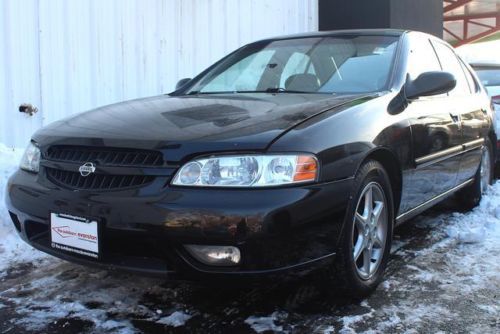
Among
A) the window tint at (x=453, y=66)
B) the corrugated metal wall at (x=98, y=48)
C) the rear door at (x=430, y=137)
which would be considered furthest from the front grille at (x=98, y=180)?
the corrugated metal wall at (x=98, y=48)

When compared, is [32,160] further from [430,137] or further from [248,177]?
[430,137]

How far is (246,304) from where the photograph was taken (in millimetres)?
2938

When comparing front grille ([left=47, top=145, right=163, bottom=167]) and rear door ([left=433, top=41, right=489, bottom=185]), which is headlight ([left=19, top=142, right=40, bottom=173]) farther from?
rear door ([left=433, top=41, right=489, bottom=185])

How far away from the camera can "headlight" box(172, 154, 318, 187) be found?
2.42 meters

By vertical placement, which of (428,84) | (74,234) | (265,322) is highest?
(428,84)

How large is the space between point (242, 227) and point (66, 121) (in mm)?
1406

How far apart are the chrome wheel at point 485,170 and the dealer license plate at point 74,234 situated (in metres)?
3.79

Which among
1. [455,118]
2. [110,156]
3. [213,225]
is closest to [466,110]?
[455,118]

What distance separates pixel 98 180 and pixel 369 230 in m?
1.42

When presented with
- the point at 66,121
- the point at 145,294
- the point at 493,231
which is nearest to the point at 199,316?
the point at 145,294

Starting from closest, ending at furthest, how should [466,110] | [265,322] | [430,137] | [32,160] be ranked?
1. [265,322]
2. [32,160]
3. [430,137]
4. [466,110]

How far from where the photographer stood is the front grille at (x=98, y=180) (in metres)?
2.52

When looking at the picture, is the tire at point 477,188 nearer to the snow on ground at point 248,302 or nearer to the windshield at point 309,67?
the snow on ground at point 248,302

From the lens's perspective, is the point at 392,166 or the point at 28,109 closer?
the point at 392,166
